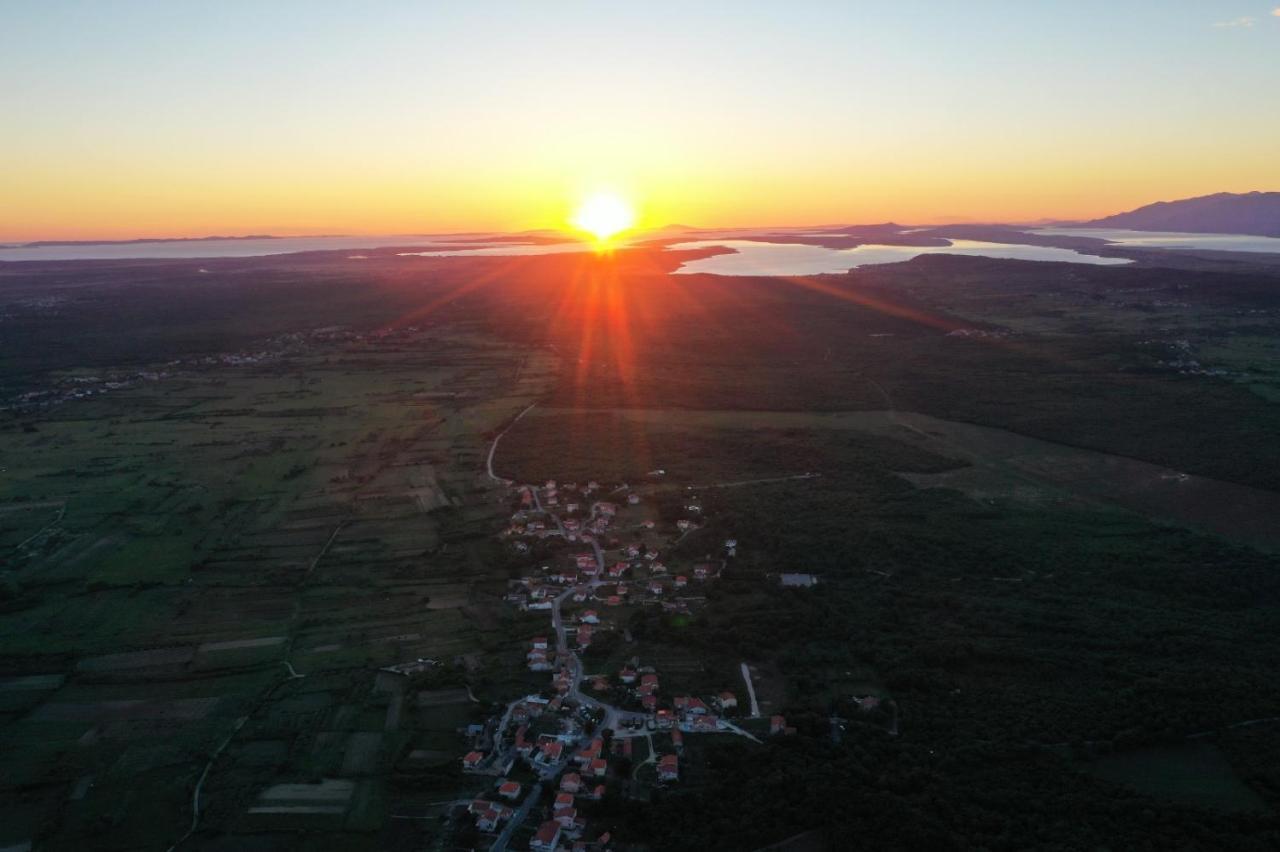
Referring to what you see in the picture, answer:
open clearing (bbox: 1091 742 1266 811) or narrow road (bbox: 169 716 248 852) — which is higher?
narrow road (bbox: 169 716 248 852)

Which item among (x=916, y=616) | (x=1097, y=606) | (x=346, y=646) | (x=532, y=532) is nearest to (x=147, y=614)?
(x=346, y=646)

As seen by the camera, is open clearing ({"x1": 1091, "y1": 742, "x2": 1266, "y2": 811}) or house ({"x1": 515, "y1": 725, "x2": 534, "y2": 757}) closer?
open clearing ({"x1": 1091, "y1": 742, "x2": 1266, "y2": 811})

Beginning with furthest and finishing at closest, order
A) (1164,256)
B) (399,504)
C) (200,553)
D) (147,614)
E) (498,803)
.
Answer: (1164,256)
(399,504)
(200,553)
(147,614)
(498,803)

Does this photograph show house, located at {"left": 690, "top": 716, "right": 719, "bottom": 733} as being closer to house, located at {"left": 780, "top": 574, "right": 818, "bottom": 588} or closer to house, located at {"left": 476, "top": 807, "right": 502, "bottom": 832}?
house, located at {"left": 476, "top": 807, "right": 502, "bottom": 832}

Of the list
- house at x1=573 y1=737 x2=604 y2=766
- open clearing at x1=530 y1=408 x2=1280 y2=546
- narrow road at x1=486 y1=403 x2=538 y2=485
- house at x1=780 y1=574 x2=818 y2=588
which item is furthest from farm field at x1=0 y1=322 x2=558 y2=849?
open clearing at x1=530 y1=408 x2=1280 y2=546

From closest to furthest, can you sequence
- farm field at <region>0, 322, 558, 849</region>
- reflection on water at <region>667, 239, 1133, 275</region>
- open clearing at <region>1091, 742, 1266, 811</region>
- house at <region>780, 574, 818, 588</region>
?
open clearing at <region>1091, 742, 1266, 811</region>, farm field at <region>0, 322, 558, 849</region>, house at <region>780, 574, 818, 588</region>, reflection on water at <region>667, 239, 1133, 275</region>

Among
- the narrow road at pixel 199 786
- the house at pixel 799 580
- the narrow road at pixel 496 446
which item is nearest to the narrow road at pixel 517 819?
the narrow road at pixel 199 786

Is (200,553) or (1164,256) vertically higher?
(1164,256)

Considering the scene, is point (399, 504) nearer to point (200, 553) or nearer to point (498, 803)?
point (200, 553)
